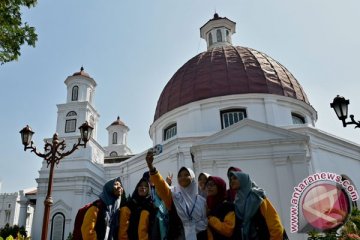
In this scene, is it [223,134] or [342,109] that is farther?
[223,134]

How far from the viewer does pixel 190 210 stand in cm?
369

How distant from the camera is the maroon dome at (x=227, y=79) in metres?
19.1

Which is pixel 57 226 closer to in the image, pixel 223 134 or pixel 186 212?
pixel 223 134

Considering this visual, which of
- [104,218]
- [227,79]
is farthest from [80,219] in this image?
[227,79]

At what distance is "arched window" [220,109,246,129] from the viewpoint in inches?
730

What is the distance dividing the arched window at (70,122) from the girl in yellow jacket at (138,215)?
21336 mm

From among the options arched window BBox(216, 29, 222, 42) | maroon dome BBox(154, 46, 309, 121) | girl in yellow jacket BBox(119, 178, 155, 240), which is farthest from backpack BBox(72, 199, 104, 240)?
arched window BBox(216, 29, 222, 42)

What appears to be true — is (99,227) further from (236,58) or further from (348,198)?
(236,58)

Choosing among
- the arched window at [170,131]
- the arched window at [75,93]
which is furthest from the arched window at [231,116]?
the arched window at [75,93]

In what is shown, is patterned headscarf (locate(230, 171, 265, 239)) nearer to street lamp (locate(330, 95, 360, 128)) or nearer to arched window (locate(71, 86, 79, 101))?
street lamp (locate(330, 95, 360, 128))

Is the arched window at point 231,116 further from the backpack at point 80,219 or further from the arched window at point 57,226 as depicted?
the backpack at point 80,219

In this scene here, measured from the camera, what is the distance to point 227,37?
28438 millimetres

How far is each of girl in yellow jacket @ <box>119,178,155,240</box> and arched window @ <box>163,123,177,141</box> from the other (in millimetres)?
16028

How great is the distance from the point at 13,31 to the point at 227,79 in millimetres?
13926
